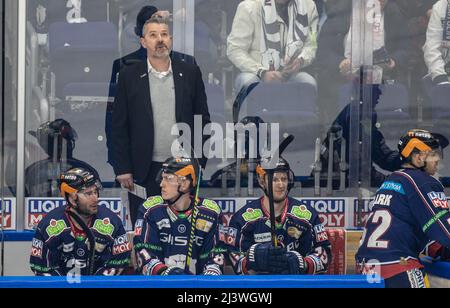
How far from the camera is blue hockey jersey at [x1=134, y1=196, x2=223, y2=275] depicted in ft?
22.5

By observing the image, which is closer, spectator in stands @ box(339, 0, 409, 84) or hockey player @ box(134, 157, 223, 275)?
hockey player @ box(134, 157, 223, 275)

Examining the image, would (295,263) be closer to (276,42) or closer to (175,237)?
(175,237)

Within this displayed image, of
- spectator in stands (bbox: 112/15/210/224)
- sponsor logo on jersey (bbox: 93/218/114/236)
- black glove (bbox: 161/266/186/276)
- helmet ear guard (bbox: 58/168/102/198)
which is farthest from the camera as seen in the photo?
spectator in stands (bbox: 112/15/210/224)

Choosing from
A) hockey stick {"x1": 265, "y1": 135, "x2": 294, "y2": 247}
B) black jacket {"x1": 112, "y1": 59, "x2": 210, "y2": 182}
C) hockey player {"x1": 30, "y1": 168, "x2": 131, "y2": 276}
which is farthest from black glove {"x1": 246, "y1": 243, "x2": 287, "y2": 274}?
hockey player {"x1": 30, "y1": 168, "x2": 131, "y2": 276}

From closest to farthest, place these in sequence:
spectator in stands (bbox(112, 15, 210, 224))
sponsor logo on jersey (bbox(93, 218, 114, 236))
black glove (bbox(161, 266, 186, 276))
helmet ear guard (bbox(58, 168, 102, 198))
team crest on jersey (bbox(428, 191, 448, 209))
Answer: team crest on jersey (bbox(428, 191, 448, 209)) < black glove (bbox(161, 266, 186, 276)) < helmet ear guard (bbox(58, 168, 102, 198)) < sponsor logo on jersey (bbox(93, 218, 114, 236)) < spectator in stands (bbox(112, 15, 210, 224))

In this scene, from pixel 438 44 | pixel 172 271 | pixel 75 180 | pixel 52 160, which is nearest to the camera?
pixel 172 271

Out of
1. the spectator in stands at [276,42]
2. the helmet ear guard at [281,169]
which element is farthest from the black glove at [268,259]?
the spectator in stands at [276,42]

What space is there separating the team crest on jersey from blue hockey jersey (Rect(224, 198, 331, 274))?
81 centimetres

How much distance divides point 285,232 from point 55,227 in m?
1.45

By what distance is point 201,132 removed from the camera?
6977 mm

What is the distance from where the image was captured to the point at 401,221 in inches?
257

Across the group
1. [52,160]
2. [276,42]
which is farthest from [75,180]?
[276,42]

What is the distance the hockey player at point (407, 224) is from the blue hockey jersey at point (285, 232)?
0.35 metres

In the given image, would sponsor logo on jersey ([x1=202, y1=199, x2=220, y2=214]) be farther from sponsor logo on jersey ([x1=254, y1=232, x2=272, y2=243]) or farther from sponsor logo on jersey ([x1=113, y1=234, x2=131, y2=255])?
sponsor logo on jersey ([x1=113, y1=234, x2=131, y2=255])
